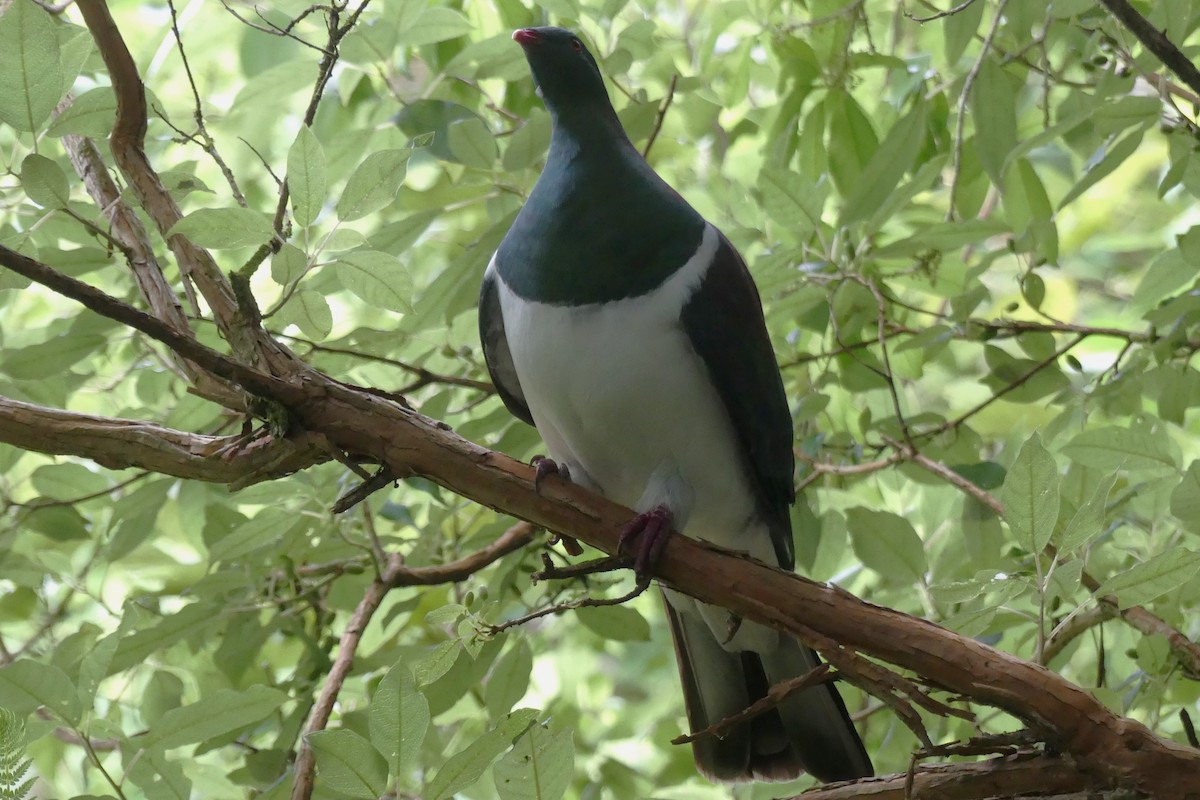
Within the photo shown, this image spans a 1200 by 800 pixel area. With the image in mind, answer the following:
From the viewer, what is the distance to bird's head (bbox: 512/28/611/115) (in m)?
1.77

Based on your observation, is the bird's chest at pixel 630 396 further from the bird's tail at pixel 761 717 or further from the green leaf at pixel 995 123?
the green leaf at pixel 995 123

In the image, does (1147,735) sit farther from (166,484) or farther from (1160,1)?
(166,484)

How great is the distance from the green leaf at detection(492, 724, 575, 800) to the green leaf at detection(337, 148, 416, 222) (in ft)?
2.15

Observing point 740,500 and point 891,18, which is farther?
point 891,18

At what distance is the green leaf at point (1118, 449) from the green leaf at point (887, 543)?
0.28 metres

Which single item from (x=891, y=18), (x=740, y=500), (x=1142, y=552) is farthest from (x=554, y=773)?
(x=891, y=18)

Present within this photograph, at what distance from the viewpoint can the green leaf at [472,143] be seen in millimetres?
1820

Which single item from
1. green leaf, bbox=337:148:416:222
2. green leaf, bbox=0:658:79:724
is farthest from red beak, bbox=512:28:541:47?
green leaf, bbox=0:658:79:724

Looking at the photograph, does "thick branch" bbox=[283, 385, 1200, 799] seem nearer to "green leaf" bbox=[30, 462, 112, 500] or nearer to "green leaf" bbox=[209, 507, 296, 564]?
"green leaf" bbox=[209, 507, 296, 564]

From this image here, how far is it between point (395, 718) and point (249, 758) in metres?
0.81

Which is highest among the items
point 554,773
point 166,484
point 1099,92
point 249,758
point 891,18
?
point 891,18

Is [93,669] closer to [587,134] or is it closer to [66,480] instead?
[66,480]

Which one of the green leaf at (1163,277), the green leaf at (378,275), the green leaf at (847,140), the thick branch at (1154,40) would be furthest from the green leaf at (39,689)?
the green leaf at (1163,277)

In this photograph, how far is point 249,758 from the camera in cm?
192
